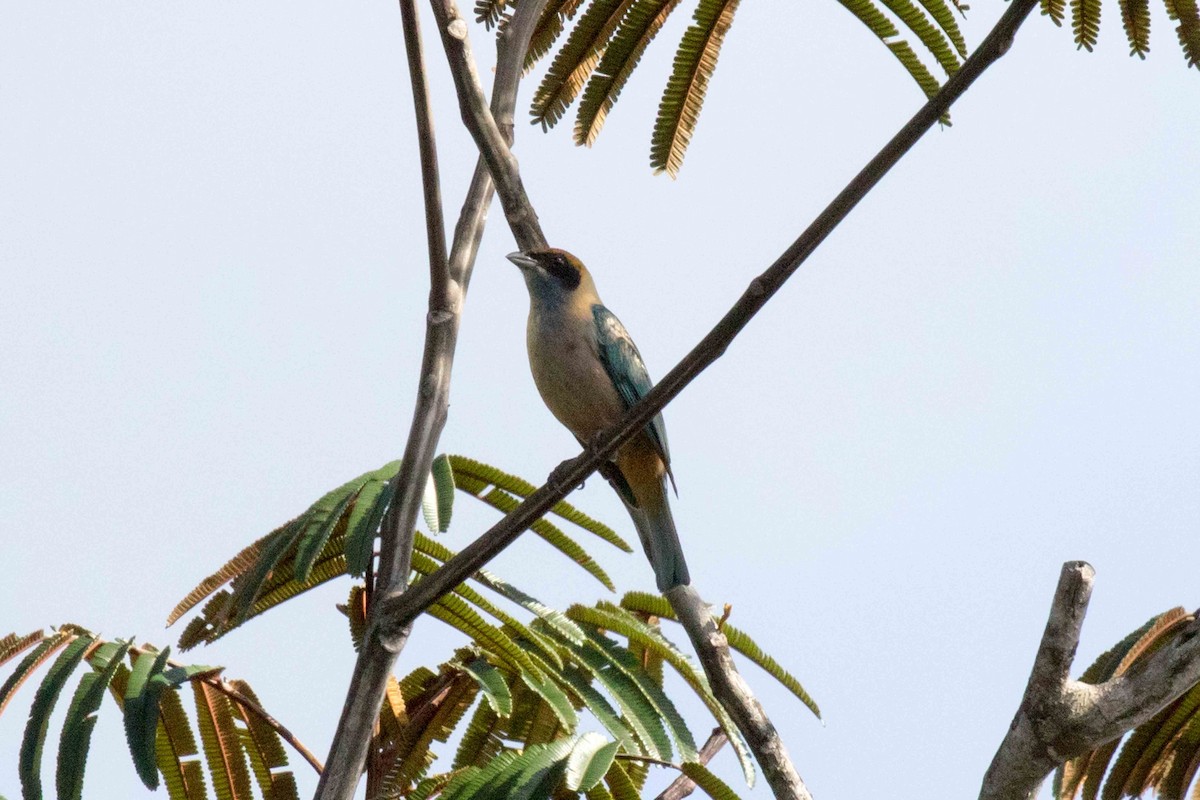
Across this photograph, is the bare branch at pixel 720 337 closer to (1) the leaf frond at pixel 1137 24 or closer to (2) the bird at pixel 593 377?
(1) the leaf frond at pixel 1137 24

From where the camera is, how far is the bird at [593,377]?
5.74 m

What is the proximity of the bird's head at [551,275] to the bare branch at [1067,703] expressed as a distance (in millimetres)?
2799

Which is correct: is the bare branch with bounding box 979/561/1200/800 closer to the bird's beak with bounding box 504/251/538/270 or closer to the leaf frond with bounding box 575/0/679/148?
the leaf frond with bounding box 575/0/679/148

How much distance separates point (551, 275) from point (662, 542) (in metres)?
1.27

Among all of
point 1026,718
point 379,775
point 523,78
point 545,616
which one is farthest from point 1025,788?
point 523,78

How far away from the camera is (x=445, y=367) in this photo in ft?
12.5

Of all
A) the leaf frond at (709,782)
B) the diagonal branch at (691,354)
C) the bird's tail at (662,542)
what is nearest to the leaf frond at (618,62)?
the diagonal branch at (691,354)

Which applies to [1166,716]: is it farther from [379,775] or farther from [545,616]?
[379,775]

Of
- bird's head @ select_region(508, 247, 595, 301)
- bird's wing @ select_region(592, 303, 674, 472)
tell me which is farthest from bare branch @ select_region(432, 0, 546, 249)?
bird's wing @ select_region(592, 303, 674, 472)

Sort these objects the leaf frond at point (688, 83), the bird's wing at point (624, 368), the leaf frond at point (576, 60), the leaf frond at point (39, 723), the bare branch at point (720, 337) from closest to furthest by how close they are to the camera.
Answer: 1. the bare branch at point (720, 337)
2. the leaf frond at point (39, 723)
3. the leaf frond at point (688, 83)
4. the leaf frond at point (576, 60)
5. the bird's wing at point (624, 368)

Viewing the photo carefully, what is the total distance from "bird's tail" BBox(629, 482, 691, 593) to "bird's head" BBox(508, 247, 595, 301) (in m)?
1.01

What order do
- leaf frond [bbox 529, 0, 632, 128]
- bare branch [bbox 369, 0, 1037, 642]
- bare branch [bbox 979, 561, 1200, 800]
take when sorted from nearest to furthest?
bare branch [bbox 369, 0, 1037, 642], bare branch [bbox 979, 561, 1200, 800], leaf frond [bbox 529, 0, 632, 128]

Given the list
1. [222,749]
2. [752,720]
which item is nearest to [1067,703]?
[752,720]

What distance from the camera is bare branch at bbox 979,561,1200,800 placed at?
3.63 m
